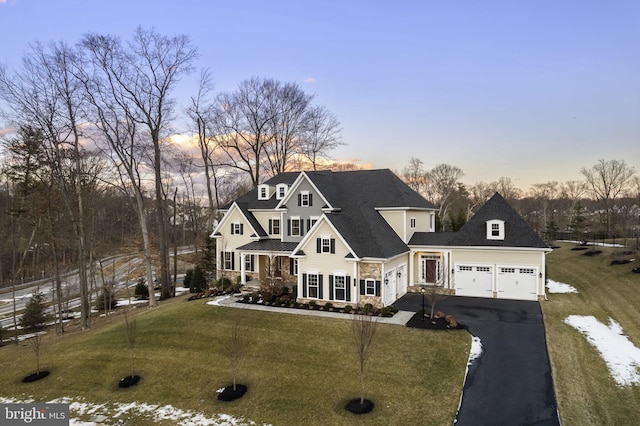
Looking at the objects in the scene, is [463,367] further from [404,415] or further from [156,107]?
[156,107]

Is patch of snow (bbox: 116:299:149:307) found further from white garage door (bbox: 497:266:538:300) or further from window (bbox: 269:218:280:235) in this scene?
white garage door (bbox: 497:266:538:300)

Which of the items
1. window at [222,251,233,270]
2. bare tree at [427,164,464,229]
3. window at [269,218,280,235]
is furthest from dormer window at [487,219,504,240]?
bare tree at [427,164,464,229]

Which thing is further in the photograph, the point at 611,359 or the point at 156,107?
the point at 156,107

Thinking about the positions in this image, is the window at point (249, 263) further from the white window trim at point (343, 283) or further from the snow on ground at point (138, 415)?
the snow on ground at point (138, 415)

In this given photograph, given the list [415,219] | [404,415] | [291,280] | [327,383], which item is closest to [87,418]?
[327,383]

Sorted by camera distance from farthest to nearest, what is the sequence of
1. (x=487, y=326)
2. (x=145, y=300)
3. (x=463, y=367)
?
(x=145, y=300) → (x=487, y=326) → (x=463, y=367)

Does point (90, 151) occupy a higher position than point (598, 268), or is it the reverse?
point (90, 151)
